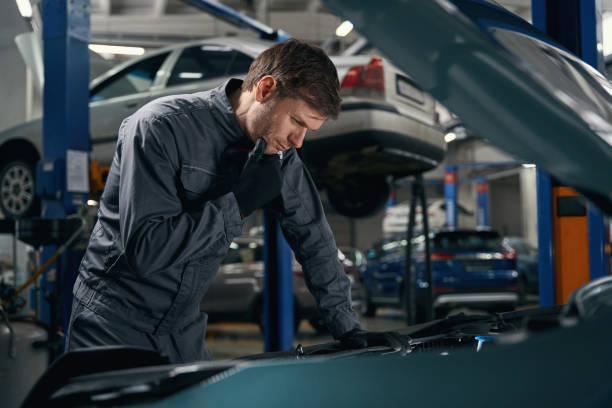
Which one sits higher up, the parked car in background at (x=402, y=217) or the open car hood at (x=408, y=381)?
the parked car in background at (x=402, y=217)

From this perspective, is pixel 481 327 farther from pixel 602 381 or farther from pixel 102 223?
pixel 102 223

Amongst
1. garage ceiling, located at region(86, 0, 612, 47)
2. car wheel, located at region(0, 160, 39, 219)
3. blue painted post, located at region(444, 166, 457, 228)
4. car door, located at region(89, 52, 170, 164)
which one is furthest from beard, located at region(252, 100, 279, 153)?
blue painted post, located at region(444, 166, 457, 228)

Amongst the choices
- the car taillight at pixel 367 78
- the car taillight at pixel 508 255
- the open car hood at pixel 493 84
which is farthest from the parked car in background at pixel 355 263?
the open car hood at pixel 493 84

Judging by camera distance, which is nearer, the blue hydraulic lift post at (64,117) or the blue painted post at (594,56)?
the blue painted post at (594,56)

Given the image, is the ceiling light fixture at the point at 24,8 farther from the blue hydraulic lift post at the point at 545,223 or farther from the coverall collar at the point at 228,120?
the blue hydraulic lift post at the point at 545,223

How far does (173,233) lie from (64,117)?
7.61ft

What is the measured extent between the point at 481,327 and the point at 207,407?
2.70 feet

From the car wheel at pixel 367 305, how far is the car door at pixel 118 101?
4.56m

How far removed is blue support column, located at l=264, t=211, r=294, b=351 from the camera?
3740 millimetres

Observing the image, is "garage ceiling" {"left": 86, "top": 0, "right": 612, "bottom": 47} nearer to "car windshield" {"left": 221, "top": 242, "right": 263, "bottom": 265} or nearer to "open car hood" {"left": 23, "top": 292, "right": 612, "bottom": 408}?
"car windshield" {"left": 221, "top": 242, "right": 263, "bottom": 265}

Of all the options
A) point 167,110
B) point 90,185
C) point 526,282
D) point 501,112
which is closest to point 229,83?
point 167,110

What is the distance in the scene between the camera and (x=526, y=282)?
841cm

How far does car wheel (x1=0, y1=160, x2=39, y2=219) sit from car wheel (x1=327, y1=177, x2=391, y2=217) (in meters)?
2.22

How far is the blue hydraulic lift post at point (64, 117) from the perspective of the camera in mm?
3143
